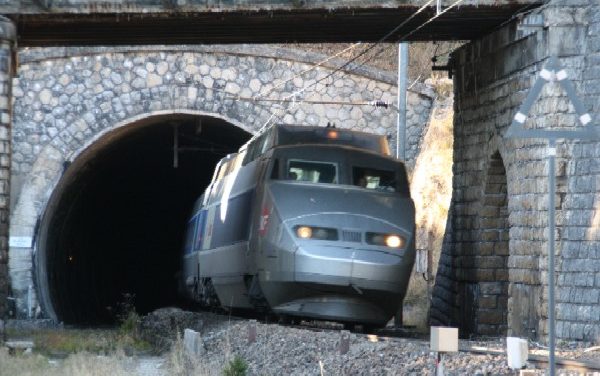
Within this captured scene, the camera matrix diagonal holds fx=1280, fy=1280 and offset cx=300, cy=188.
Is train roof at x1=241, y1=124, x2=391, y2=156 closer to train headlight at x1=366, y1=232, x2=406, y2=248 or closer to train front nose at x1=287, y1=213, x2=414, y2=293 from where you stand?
train front nose at x1=287, y1=213, x2=414, y2=293

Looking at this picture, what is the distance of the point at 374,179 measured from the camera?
19.0 m

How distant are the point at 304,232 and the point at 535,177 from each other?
3385 millimetres

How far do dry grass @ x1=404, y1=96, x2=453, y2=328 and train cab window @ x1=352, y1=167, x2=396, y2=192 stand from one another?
1131cm

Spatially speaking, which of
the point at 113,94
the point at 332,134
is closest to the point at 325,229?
the point at 332,134

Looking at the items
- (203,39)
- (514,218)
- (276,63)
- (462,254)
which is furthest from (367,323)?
(276,63)

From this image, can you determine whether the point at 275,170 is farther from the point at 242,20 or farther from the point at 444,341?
the point at 444,341

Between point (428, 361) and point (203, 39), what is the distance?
1068 cm

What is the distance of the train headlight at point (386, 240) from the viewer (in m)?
17.8

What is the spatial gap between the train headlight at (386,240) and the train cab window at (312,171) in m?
1.32

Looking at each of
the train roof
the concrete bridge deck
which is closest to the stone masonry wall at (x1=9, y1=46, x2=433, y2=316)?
the concrete bridge deck

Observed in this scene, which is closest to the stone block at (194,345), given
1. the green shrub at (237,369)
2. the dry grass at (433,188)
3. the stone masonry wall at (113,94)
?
the green shrub at (237,369)

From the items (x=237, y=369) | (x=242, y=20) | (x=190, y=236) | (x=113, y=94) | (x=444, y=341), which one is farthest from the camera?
(x=190, y=236)

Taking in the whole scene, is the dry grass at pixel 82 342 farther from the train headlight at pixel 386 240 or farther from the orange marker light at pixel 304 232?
the train headlight at pixel 386 240

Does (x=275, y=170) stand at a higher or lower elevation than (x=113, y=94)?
lower
